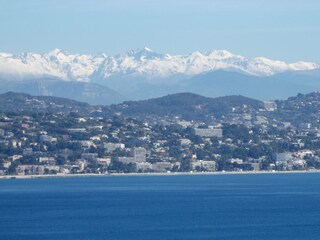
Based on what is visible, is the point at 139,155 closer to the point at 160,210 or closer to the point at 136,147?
the point at 136,147

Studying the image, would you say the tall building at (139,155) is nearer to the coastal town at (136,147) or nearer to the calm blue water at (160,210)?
the coastal town at (136,147)

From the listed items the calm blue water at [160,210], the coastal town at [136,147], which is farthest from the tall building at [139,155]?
the calm blue water at [160,210]

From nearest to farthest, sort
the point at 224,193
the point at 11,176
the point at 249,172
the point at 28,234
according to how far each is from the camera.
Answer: the point at 28,234, the point at 224,193, the point at 11,176, the point at 249,172

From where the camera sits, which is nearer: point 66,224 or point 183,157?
point 66,224

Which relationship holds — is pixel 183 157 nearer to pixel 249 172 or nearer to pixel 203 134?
pixel 249 172

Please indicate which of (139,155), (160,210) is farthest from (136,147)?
(160,210)

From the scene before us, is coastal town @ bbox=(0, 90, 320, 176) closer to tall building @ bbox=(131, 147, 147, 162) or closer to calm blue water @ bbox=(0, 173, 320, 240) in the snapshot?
tall building @ bbox=(131, 147, 147, 162)

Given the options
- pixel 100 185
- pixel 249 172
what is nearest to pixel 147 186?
pixel 100 185
